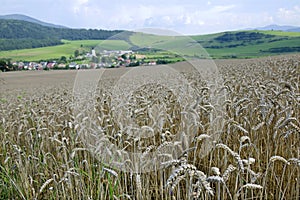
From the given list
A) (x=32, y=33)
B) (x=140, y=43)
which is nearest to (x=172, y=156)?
(x=140, y=43)

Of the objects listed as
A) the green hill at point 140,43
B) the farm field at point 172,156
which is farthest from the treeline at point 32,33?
the farm field at point 172,156

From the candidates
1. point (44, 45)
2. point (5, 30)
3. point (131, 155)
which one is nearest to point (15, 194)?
point (131, 155)

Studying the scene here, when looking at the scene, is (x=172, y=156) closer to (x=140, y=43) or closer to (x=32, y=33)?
(x=140, y=43)

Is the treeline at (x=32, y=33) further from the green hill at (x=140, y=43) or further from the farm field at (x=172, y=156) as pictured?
the farm field at (x=172, y=156)

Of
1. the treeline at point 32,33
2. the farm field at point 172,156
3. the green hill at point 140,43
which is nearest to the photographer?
the farm field at point 172,156

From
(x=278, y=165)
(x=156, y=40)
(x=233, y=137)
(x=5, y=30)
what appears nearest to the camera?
(x=278, y=165)

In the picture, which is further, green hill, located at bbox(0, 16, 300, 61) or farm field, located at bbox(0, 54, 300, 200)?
green hill, located at bbox(0, 16, 300, 61)

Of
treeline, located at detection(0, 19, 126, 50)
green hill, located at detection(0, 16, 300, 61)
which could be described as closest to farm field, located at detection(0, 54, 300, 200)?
green hill, located at detection(0, 16, 300, 61)

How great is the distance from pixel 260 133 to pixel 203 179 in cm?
280

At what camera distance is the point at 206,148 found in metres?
3.72

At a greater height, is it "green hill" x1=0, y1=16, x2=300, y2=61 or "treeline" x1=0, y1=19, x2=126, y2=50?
"treeline" x1=0, y1=19, x2=126, y2=50

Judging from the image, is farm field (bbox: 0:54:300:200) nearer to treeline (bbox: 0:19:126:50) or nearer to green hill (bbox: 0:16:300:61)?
green hill (bbox: 0:16:300:61)

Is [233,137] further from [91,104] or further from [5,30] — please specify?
[5,30]

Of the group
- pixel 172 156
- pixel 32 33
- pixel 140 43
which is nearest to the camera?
pixel 172 156
